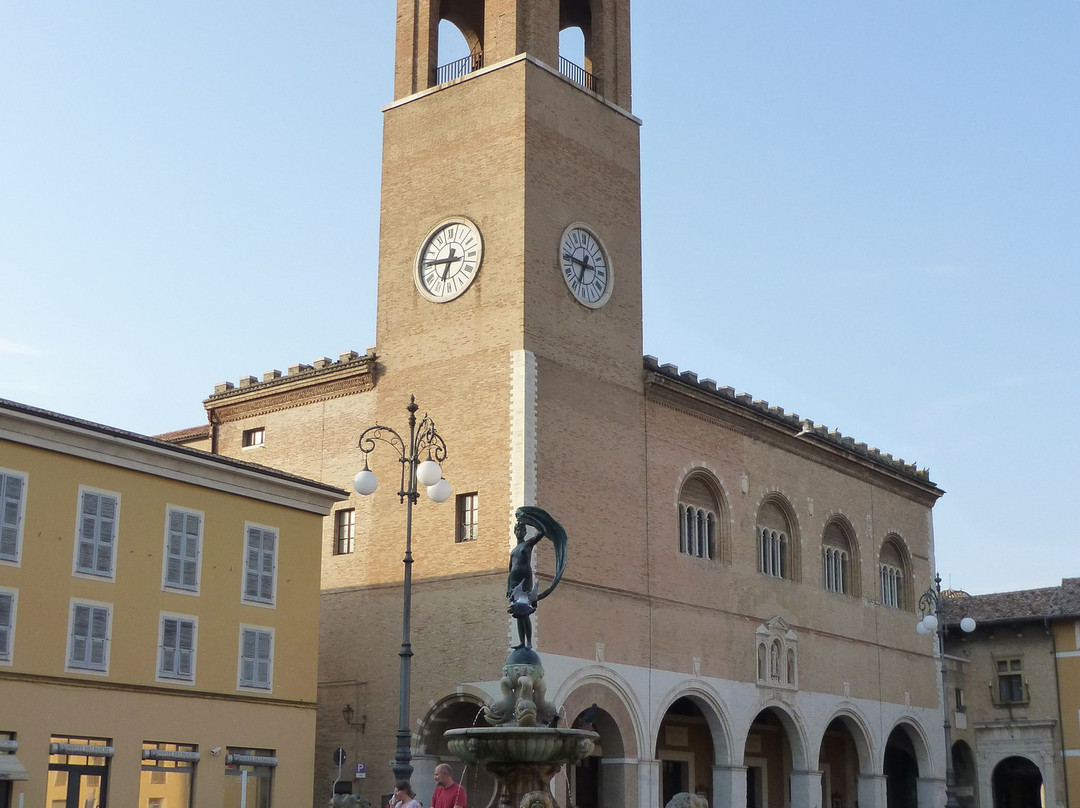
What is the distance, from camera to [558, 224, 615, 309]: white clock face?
3378cm

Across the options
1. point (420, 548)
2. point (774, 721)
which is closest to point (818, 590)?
point (774, 721)

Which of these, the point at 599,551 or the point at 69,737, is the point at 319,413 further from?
the point at 69,737

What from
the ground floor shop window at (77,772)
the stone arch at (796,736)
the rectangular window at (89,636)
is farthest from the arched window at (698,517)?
the ground floor shop window at (77,772)

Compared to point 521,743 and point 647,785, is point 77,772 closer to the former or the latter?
point 521,743

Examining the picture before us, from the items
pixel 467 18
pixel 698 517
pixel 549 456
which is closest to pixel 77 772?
pixel 549 456

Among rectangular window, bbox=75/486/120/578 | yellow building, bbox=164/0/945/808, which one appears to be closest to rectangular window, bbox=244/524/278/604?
rectangular window, bbox=75/486/120/578

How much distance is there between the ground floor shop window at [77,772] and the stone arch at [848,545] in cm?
2361

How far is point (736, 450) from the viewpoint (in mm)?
38125

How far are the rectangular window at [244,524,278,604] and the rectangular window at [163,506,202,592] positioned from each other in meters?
1.25

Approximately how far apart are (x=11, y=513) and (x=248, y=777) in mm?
7137

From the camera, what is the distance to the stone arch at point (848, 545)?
42.7 meters

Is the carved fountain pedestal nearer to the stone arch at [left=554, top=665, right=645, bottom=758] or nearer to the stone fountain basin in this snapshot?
the stone fountain basin

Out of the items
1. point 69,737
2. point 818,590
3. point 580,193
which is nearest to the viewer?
point 69,737

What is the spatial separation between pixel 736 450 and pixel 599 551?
7276mm
